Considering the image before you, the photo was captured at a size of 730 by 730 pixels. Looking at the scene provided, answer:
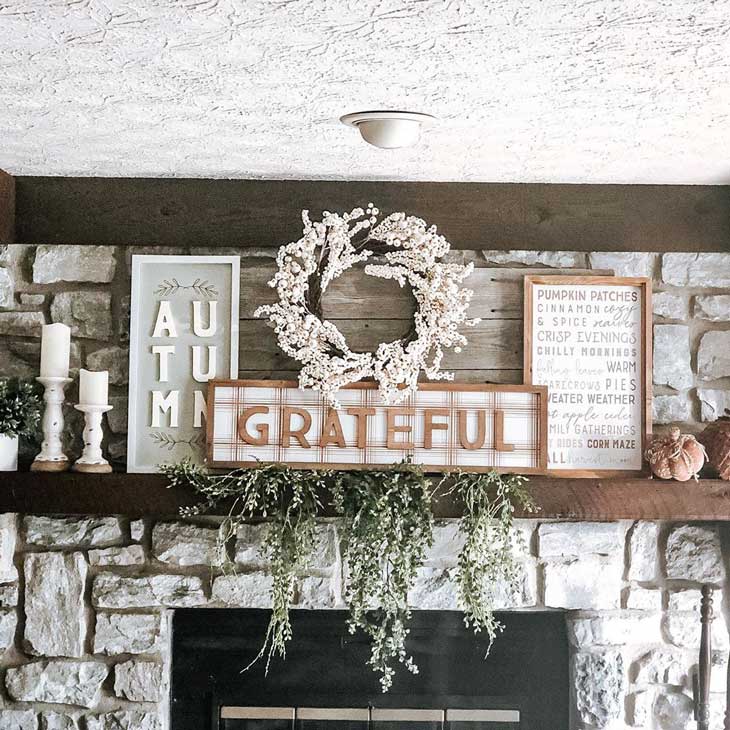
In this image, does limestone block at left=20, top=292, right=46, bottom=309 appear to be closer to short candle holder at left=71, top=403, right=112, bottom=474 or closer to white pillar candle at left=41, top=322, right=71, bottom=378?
white pillar candle at left=41, top=322, right=71, bottom=378

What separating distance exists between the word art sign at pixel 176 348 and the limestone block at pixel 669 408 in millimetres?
1267

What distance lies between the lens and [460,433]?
2.76 metres

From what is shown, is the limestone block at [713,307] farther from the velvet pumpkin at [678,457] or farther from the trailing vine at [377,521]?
the trailing vine at [377,521]

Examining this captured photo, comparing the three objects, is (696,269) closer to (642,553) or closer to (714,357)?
(714,357)

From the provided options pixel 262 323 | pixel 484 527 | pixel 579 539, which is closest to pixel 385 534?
pixel 484 527

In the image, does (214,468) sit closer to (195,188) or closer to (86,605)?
(86,605)

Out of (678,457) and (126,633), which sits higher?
(678,457)

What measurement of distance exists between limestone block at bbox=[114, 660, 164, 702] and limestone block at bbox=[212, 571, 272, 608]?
0.29 m

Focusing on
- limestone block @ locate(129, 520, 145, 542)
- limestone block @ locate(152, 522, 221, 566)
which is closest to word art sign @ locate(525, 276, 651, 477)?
limestone block @ locate(152, 522, 221, 566)

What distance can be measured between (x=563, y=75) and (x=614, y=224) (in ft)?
3.34

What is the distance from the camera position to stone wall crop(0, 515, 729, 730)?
280cm

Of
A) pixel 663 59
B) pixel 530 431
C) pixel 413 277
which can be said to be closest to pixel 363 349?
pixel 413 277

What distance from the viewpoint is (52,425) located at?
2.79 meters

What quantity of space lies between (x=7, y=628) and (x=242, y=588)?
27.6 inches
